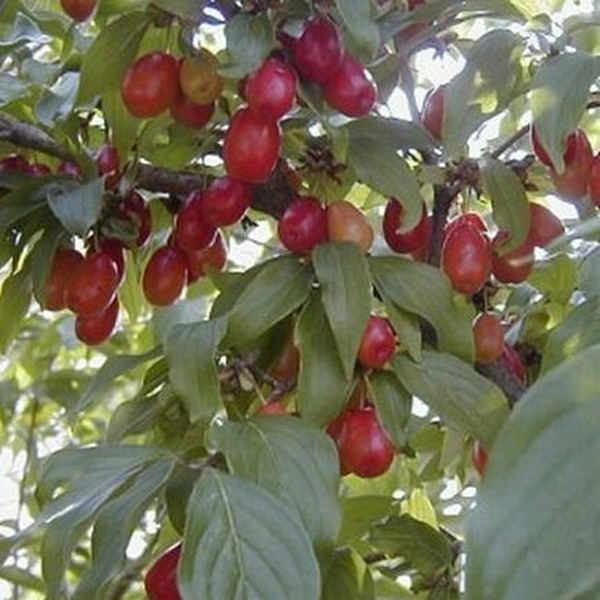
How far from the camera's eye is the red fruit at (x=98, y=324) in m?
1.26

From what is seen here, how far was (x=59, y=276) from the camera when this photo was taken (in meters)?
1.20

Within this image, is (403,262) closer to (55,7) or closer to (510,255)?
(510,255)

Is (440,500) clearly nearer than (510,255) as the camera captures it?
No

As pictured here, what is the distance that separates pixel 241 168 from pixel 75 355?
63.2 inches

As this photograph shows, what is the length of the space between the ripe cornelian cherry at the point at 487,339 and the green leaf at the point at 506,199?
67 mm

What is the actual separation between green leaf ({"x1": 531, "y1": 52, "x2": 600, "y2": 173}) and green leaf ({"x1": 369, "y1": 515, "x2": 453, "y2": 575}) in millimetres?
343

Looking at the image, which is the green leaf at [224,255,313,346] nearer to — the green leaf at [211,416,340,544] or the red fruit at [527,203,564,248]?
the green leaf at [211,416,340,544]

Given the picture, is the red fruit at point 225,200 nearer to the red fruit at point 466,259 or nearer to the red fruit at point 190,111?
the red fruit at point 190,111

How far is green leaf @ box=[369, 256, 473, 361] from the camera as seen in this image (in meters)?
1.04

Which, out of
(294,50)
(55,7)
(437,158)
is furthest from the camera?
(55,7)

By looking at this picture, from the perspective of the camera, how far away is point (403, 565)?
4.09 feet

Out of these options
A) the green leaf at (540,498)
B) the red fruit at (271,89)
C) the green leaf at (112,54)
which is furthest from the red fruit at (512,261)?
the green leaf at (540,498)

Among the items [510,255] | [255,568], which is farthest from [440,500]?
[255,568]

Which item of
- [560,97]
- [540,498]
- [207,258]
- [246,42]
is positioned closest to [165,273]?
[207,258]
